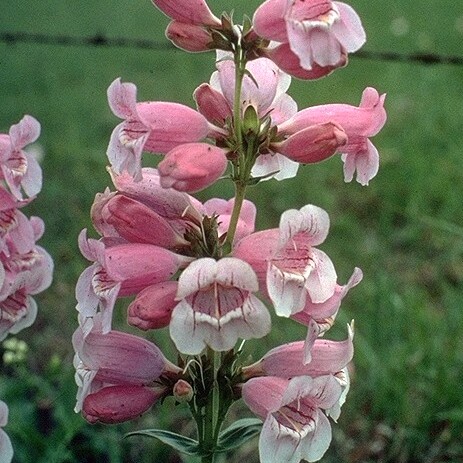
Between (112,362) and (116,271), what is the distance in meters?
0.15

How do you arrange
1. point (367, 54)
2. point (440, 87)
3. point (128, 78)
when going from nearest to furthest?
1. point (367, 54)
2. point (440, 87)
3. point (128, 78)

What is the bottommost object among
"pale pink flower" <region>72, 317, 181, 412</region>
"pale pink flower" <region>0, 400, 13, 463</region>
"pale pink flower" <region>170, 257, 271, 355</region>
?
"pale pink flower" <region>0, 400, 13, 463</region>

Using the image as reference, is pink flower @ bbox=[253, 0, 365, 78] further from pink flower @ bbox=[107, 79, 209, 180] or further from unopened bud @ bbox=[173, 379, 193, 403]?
unopened bud @ bbox=[173, 379, 193, 403]

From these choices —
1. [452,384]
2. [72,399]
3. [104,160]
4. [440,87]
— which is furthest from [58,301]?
[440,87]

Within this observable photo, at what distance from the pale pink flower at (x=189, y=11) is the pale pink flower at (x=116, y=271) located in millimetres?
319

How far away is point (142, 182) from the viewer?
4.53 ft

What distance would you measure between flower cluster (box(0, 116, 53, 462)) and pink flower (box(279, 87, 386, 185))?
1.41 ft

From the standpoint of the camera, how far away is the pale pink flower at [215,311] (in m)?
1.22

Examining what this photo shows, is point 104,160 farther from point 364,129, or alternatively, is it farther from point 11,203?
point 364,129

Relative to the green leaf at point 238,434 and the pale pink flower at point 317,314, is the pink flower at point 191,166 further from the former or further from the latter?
the green leaf at point 238,434

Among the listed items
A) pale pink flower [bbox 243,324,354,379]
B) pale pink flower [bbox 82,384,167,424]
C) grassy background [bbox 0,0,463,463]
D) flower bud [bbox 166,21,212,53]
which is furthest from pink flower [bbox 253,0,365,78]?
grassy background [bbox 0,0,463,463]

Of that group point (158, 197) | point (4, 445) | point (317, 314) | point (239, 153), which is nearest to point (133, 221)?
point (158, 197)

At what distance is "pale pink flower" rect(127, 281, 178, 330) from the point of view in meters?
1.27

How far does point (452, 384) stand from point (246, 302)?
3.30 ft
